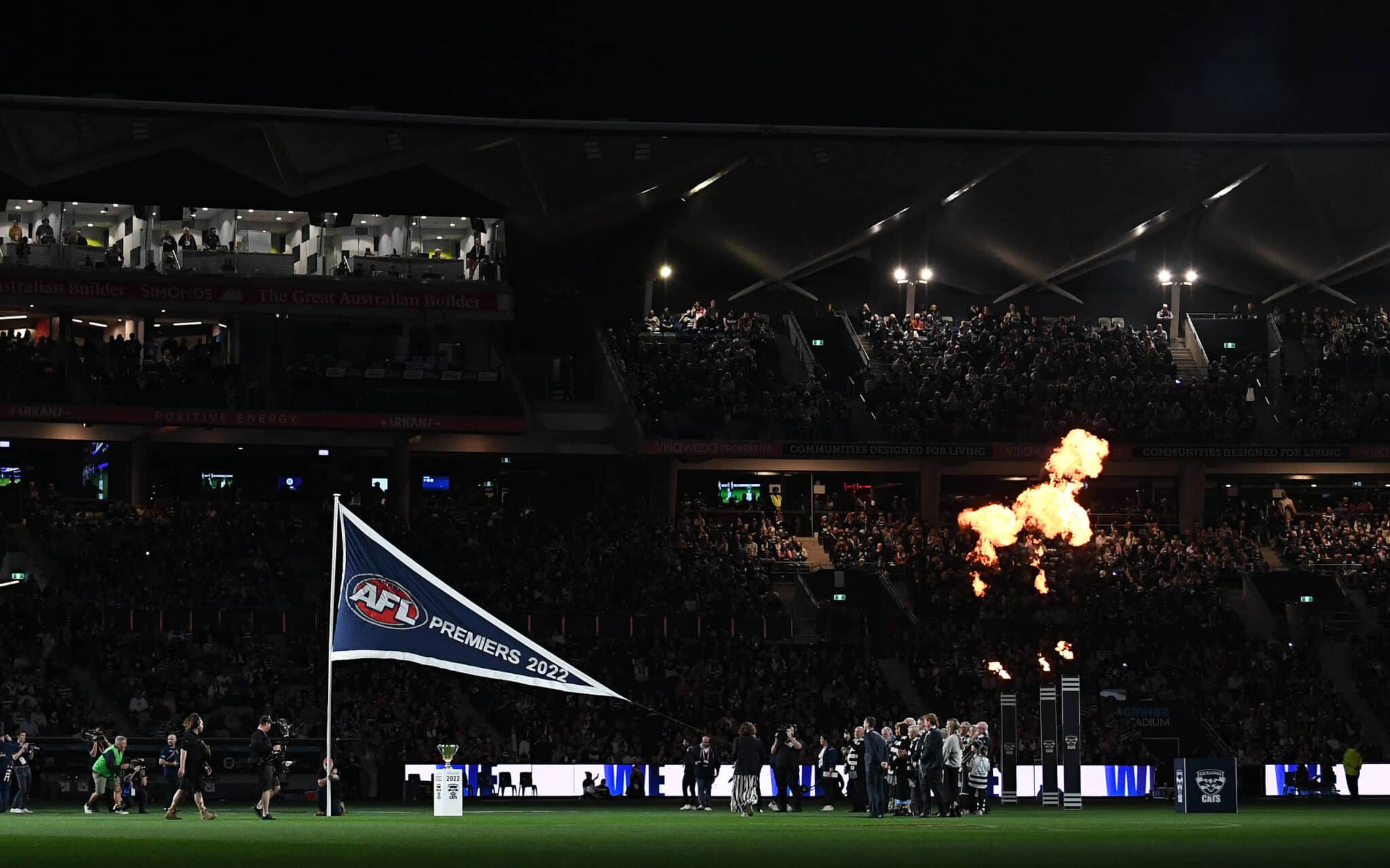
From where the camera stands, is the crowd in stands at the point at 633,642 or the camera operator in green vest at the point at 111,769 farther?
the crowd in stands at the point at 633,642

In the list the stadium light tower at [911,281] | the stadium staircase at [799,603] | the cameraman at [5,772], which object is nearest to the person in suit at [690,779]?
the stadium staircase at [799,603]

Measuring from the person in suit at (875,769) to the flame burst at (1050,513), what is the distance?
2067 centimetres

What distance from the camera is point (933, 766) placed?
28781 millimetres

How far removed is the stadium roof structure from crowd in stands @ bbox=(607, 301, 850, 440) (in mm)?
3463

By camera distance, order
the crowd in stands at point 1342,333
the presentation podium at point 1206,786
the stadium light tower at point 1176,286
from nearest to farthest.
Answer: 1. the presentation podium at point 1206,786
2. the crowd in stands at point 1342,333
3. the stadium light tower at point 1176,286

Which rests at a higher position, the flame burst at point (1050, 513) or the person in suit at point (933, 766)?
the flame burst at point (1050, 513)

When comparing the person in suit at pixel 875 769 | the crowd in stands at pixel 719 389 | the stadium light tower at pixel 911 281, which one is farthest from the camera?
the stadium light tower at pixel 911 281

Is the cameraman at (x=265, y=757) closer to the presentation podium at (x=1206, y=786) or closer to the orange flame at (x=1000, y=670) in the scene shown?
the presentation podium at (x=1206, y=786)

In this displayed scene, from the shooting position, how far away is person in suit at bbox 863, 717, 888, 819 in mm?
28484

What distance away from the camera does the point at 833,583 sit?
5162 centimetres

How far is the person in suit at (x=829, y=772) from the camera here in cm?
3569

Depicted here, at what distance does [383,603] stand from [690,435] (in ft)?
110

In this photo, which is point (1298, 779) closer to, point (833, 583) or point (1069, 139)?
point (833, 583)

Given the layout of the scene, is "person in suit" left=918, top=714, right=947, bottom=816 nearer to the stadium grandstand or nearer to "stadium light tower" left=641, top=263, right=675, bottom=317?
the stadium grandstand
